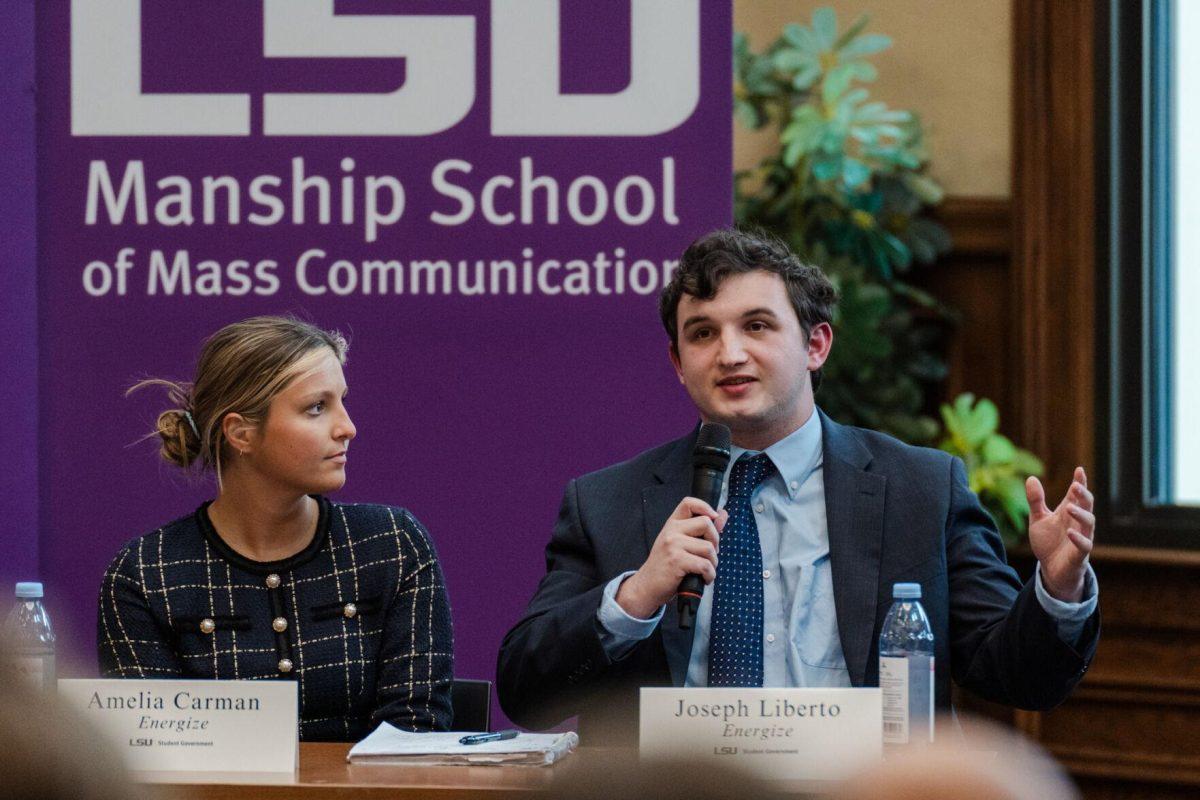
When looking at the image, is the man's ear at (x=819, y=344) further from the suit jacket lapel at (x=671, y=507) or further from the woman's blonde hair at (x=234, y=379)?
the woman's blonde hair at (x=234, y=379)

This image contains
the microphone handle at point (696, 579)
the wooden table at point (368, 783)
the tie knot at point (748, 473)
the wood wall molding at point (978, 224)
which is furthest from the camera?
the wood wall molding at point (978, 224)

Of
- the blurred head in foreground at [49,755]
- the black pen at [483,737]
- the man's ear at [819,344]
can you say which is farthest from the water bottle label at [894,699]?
the blurred head in foreground at [49,755]

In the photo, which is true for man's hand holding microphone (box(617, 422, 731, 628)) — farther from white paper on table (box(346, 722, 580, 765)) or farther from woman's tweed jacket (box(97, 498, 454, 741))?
woman's tweed jacket (box(97, 498, 454, 741))

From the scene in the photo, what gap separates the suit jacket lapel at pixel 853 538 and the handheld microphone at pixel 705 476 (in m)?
0.29

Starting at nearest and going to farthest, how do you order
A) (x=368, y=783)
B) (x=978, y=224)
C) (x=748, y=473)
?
1. (x=368, y=783)
2. (x=748, y=473)
3. (x=978, y=224)

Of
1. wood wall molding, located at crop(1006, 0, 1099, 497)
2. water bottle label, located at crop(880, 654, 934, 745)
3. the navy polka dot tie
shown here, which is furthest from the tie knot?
wood wall molding, located at crop(1006, 0, 1099, 497)

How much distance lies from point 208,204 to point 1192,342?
Answer: 2.74m

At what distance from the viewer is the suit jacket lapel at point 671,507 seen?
92.4 inches

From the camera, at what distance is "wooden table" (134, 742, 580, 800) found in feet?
6.16

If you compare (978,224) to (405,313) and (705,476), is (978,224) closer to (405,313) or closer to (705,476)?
(405,313)

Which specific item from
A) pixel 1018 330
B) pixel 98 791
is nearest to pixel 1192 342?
pixel 1018 330

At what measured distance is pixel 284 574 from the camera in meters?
2.52

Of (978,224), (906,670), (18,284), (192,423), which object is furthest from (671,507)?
(978,224)

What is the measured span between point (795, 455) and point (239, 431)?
907 mm
